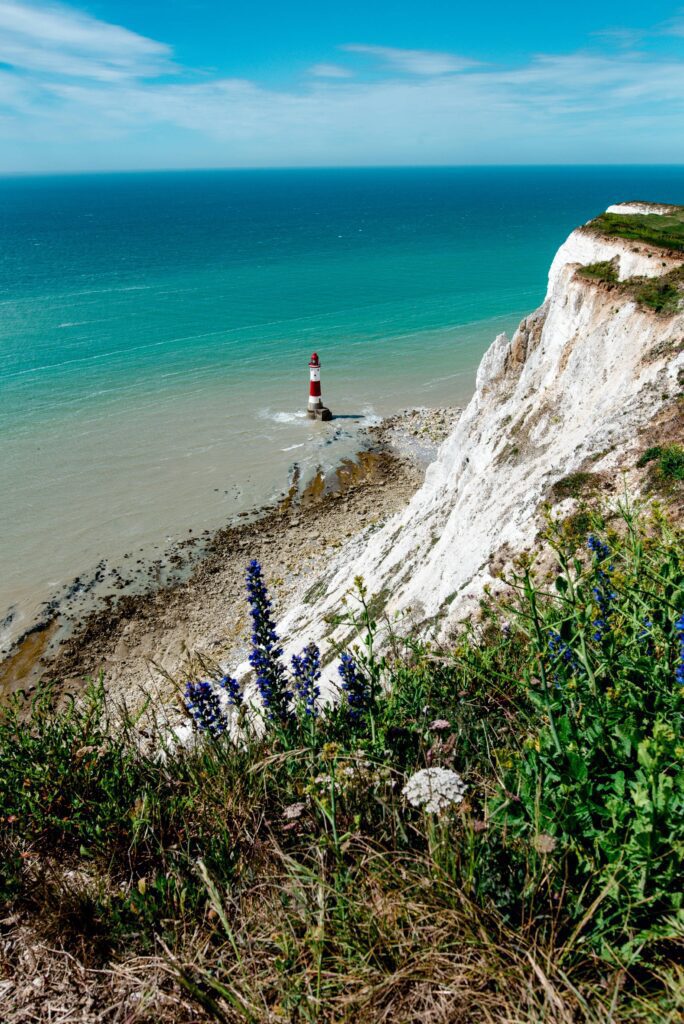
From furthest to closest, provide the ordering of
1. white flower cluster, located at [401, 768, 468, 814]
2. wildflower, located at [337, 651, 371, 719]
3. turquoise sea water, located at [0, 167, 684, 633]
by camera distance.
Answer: turquoise sea water, located at [0, 167, 684, 633] < wildflower, located at [337, 651, 371, 719] < white flower cluster, located at [401, 768, 468, 814]

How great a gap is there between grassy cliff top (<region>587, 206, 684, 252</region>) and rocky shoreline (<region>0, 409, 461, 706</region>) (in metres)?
11.5

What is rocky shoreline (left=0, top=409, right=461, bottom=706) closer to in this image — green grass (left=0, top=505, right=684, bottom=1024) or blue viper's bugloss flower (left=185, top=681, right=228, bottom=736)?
blue viper's bugloss flower (left=185, top=681, right=228, bottom=736)

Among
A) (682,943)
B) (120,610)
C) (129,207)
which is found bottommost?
(120,610)

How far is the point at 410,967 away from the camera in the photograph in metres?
2.71

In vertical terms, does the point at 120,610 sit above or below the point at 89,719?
below

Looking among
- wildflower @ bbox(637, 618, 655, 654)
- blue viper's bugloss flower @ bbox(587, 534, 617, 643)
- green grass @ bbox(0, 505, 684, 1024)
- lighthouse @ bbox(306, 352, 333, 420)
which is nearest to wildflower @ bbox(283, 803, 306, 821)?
green grass @ bbox(0, 505, 684, 1024)

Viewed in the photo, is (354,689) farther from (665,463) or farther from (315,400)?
(315,400)

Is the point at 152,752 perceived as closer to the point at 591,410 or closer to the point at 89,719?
the point at 89,719

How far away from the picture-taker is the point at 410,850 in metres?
3.29

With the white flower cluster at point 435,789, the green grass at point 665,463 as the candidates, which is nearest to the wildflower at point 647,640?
the white flower cluster at point 435,789

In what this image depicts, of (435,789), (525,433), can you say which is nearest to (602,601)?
(435,789)

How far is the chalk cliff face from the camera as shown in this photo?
36.6ft

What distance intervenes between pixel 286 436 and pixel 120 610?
46.9ft

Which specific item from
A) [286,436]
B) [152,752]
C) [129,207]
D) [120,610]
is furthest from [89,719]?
[129,207]
